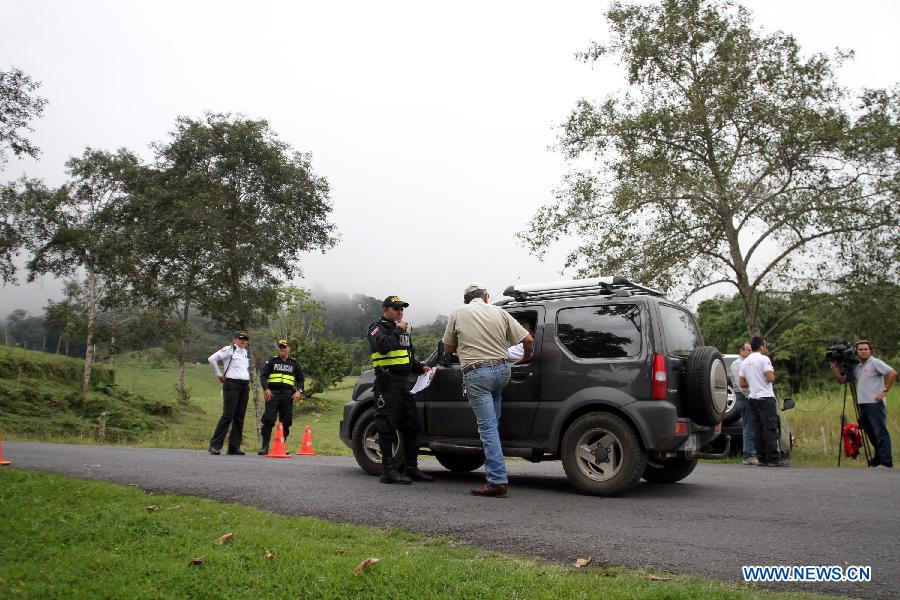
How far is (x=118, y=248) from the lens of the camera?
32.1 metres

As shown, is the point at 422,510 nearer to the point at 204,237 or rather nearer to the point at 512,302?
the point at 512,302

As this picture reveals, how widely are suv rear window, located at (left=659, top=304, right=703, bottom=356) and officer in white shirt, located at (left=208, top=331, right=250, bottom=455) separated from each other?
7.14m

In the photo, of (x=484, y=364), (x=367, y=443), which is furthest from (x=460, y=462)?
(x=484, y=364)

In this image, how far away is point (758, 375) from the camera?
1062 centimetres

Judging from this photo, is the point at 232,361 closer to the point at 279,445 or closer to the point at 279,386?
the point at 279,386

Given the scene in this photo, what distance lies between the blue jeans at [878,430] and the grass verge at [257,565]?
8371 mm

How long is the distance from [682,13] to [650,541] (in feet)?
63.5

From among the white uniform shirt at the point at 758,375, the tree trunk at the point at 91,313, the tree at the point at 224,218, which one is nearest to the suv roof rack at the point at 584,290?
the white uniform shirt at the point at 758,375

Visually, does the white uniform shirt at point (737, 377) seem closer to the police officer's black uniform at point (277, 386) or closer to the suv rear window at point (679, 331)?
the suv rear window at point (679, 331)

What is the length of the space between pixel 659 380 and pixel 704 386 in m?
0.50

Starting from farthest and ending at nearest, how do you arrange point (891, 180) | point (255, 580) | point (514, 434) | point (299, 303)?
point (299, 303)
point (891, 180)
point (514, 434)
point (255, 580)

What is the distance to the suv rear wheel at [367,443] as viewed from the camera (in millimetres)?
8133

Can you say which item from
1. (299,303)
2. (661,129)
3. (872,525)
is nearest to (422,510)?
(872,525)

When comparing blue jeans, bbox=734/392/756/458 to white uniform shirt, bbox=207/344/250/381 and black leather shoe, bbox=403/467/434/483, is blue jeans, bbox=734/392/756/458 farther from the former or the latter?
white uniform shirt, bbox=207/344/250/381
